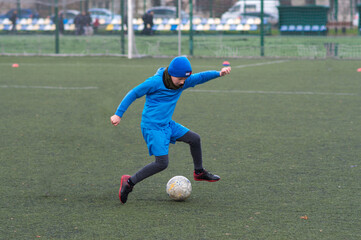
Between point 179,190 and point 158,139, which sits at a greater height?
point 158,139

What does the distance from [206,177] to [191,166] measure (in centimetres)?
90

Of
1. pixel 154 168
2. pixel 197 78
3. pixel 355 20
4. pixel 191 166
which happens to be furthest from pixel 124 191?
pixel 355 20

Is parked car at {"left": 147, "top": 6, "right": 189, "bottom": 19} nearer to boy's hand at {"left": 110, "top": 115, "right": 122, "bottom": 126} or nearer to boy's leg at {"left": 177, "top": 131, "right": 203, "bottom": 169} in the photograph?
boy's leg at {"left": 177, "top": 131, "right": 203, "bottom": 169}

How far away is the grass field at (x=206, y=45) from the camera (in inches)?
836

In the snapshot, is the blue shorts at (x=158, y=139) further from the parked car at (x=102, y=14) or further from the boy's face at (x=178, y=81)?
the parked car at (x=102, y=14)

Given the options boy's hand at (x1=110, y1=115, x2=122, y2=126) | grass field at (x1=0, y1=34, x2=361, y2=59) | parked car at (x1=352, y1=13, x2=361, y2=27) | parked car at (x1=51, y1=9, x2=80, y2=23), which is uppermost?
parked car at (x1=51, y1=9, x2=80, y2=23)

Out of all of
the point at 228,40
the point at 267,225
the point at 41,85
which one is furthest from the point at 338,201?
the point at 228,40

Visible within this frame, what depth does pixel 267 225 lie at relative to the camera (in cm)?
455

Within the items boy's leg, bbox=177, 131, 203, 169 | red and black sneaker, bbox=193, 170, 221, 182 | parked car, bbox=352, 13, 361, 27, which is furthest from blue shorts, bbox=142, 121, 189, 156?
parked car, bbox=352, 13, 361, 27

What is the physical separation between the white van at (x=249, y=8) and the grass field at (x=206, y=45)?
936mm

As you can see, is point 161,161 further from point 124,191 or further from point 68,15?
point 68,15

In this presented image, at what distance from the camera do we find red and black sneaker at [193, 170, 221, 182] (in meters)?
5.59

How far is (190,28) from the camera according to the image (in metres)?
22.7

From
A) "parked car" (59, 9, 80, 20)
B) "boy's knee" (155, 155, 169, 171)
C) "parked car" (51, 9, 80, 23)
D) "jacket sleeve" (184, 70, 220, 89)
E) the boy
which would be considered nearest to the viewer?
the boy
